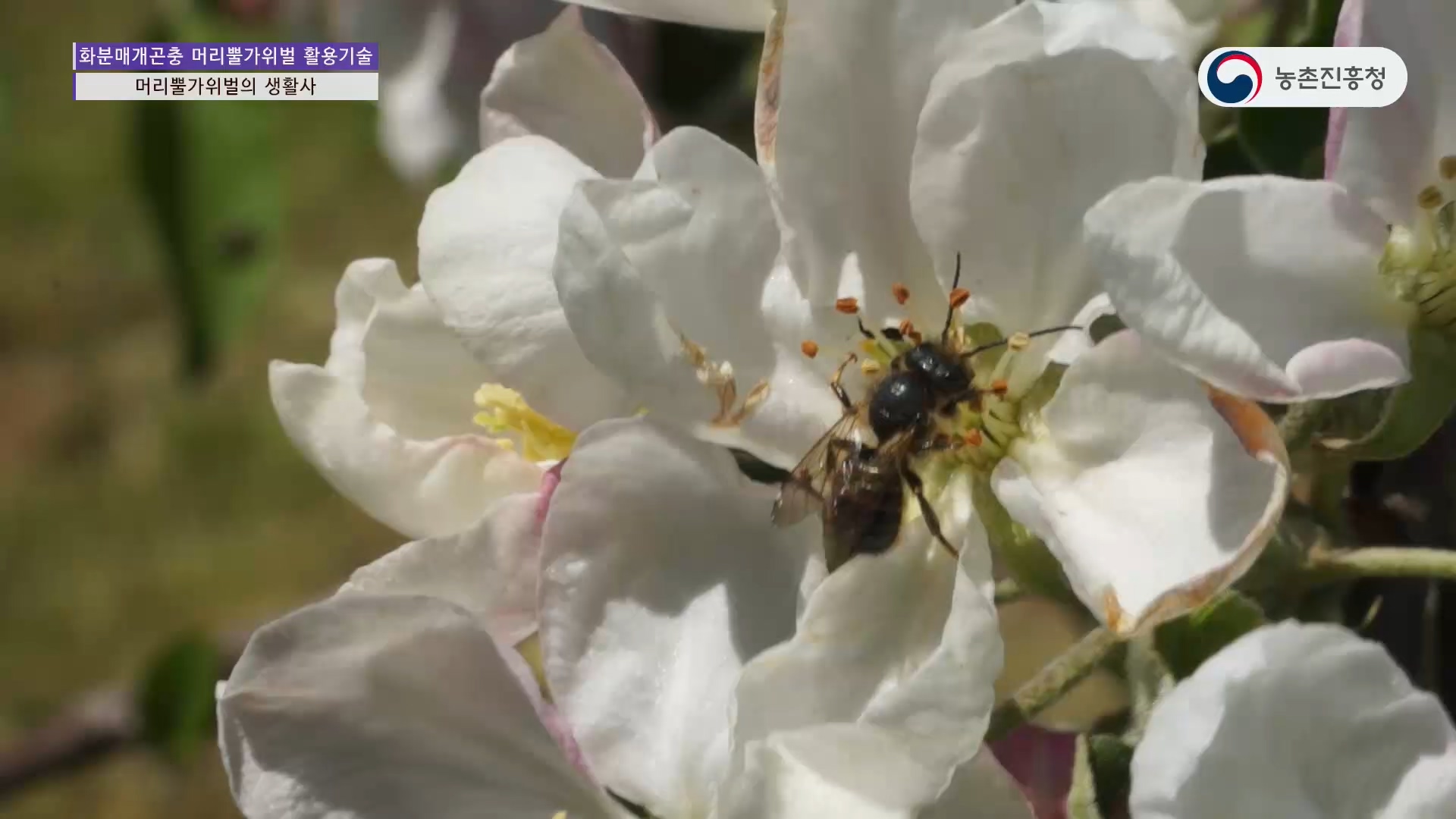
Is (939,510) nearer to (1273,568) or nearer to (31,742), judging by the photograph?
(1273,568)

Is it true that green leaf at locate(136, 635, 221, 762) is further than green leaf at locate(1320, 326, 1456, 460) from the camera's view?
Yes

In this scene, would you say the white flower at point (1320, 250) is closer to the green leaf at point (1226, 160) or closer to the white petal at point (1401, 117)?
the white petal at point (1401, 117)

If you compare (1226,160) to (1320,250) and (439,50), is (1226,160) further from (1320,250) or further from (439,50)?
(439,50)

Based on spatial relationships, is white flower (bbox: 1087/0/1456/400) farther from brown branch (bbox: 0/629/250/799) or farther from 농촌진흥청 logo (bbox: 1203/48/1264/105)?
brown branch (bbox: 0/629/250/799)

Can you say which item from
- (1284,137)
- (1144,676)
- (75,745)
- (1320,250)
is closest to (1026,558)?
(1144,676)

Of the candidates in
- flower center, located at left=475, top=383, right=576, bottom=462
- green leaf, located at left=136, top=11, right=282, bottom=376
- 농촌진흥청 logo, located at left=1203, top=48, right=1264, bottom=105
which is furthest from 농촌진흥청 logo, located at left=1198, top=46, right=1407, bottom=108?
green leaf, located at left=136, top=11, right=282, bottom=376
